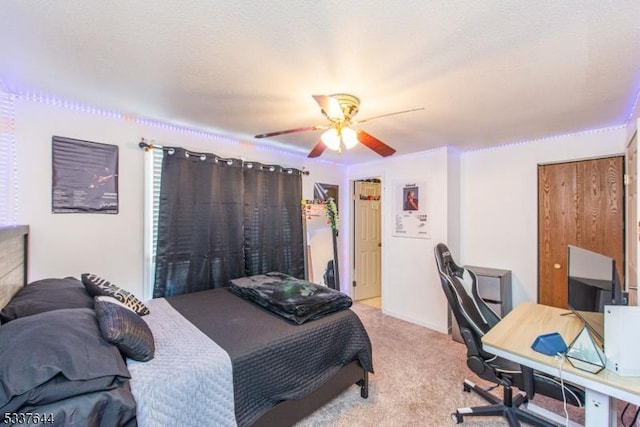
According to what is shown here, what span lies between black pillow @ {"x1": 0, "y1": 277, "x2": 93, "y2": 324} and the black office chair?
2396mm

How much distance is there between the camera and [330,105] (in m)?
1.74

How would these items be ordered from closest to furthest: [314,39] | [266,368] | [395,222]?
[314,39]
[266,368]
[395,222]

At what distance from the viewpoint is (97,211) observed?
2.47 m

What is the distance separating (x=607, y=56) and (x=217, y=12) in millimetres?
2039

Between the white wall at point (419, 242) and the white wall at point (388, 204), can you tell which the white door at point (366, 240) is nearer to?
the white wall at point (388, 204)

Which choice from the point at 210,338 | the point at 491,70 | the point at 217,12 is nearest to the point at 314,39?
the point at 217,12

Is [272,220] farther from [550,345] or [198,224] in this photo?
[550,345]

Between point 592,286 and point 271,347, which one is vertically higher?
point 592,286

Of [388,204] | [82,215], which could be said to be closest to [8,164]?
[82,215]

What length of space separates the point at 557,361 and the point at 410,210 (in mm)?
2606

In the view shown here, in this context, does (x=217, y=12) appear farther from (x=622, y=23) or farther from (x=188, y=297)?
(x=188, y=297)

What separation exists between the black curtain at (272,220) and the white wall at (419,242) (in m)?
1.29

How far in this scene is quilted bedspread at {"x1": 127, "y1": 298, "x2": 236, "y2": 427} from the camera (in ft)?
4.20

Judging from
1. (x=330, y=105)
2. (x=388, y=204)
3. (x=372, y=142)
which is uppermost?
(x=330, y=105)
